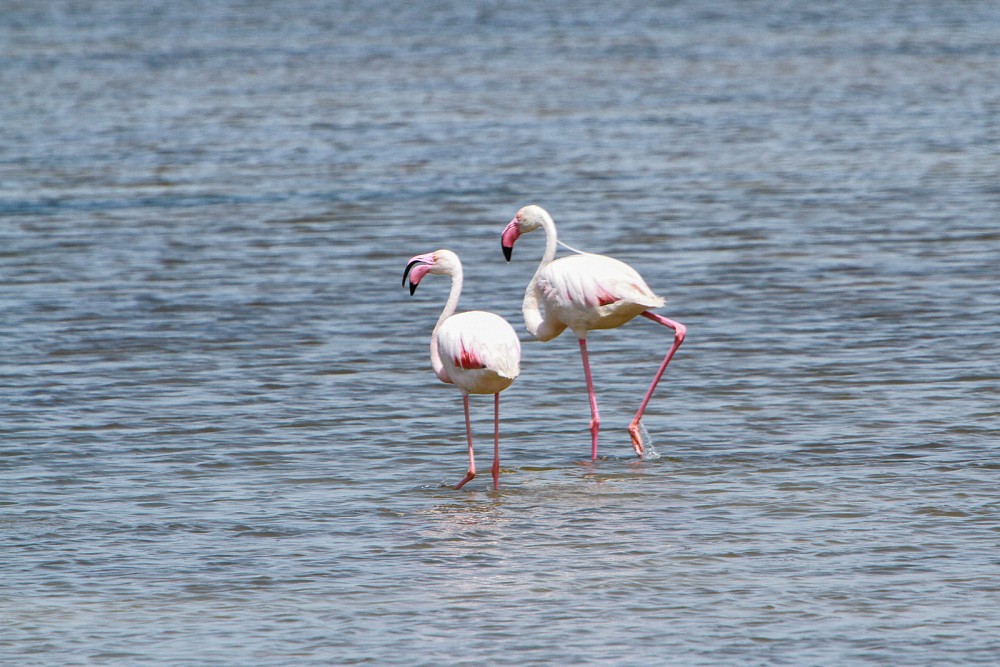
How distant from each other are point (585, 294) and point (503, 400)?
145 cm

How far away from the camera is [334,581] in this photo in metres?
7.19

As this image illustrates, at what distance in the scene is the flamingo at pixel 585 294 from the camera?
30.6 ft

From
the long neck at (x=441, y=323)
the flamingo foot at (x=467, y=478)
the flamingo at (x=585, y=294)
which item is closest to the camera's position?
the flamingo foot at (x=467, y=478)

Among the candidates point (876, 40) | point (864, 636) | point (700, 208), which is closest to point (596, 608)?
point (864, 636)

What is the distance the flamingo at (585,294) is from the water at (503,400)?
0.59 metres

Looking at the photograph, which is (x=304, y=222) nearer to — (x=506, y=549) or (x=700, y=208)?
(x=700, y=208)

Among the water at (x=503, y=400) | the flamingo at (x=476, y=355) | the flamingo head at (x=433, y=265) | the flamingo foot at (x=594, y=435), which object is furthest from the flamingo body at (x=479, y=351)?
the flamingo foot at (x=594, y=435)

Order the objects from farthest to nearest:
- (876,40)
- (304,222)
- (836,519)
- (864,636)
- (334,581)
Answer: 1. (876,40)
2. (304,222)
3. (836,519)
4. (334,581)
5. (864,636)

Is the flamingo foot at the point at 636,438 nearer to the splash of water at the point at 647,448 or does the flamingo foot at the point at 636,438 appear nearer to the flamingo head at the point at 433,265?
the splash of water at the point at 647,448

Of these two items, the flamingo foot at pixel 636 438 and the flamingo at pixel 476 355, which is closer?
the flamingo at pixel 476 355

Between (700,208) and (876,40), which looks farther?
(876,40)

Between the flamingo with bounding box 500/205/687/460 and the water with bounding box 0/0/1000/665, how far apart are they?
23.1 inches

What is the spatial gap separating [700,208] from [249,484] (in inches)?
364

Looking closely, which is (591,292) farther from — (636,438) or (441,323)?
(441,323)
